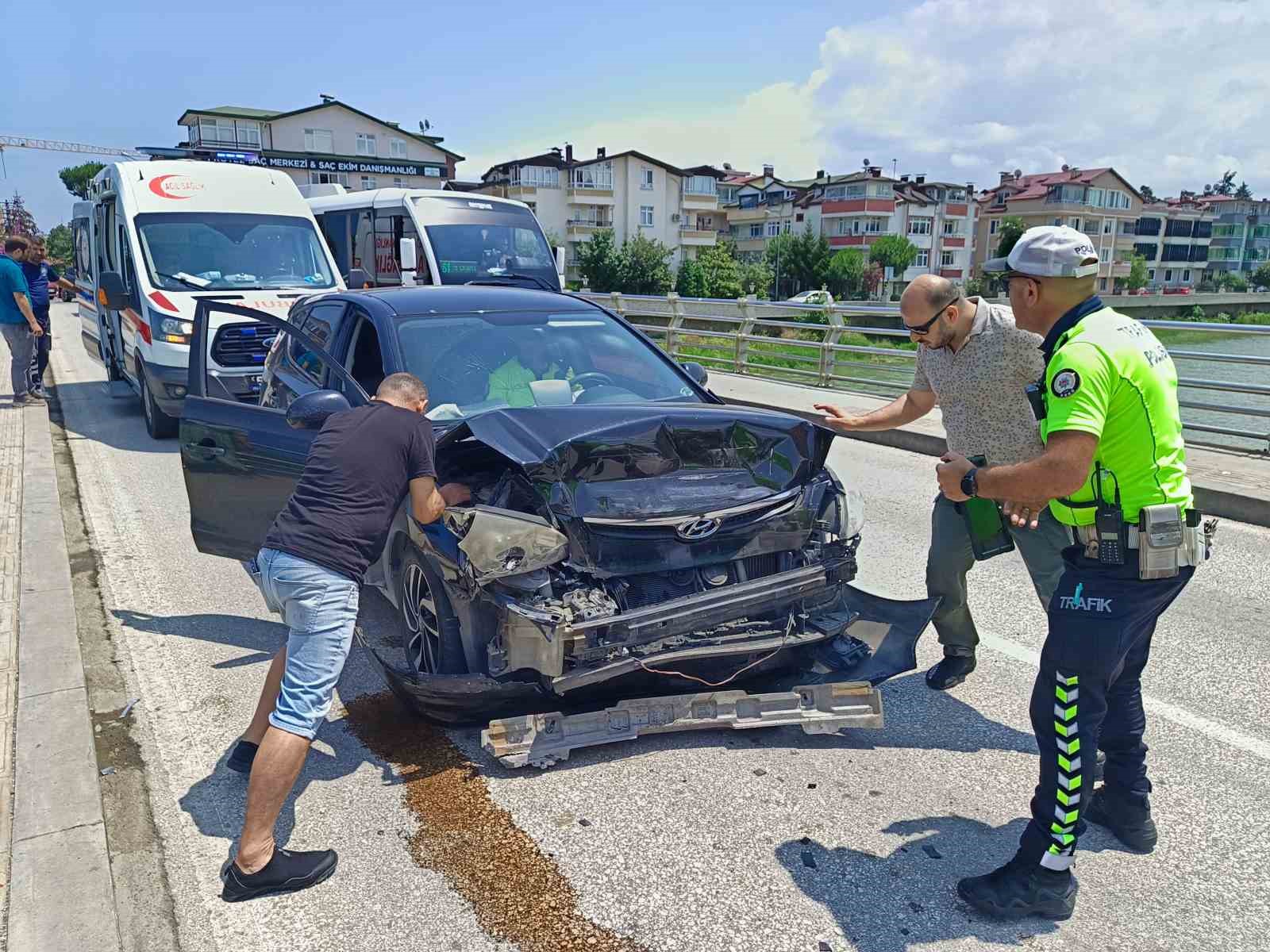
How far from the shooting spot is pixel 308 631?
3.00 metres

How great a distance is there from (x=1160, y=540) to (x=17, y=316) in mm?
12887

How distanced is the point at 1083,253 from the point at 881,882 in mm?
2001

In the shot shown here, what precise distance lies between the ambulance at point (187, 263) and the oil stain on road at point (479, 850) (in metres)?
6.41

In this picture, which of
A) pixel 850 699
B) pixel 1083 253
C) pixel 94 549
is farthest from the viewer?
pixel 94 549

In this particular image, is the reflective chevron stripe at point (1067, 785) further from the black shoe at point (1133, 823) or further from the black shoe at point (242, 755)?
the black shoe at point (242, 755)

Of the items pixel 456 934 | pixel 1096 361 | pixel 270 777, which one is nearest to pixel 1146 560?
pixel 1096 361

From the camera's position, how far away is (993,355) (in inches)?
151

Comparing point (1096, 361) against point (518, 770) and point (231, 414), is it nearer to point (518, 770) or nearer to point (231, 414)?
point (518, 770)

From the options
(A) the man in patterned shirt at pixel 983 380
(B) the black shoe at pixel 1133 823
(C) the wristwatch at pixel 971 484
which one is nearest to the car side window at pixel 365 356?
(A) the man in patterned shirt at pixel 983 380

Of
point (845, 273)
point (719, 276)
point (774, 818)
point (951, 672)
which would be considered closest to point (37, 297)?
point (951, 672)

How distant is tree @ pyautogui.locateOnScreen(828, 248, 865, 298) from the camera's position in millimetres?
76188

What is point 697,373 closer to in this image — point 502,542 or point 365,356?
point 365,356

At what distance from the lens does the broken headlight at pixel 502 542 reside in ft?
10.7

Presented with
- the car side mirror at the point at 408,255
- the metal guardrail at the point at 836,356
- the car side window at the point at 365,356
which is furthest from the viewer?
the car side mirror at the point at 408,255
